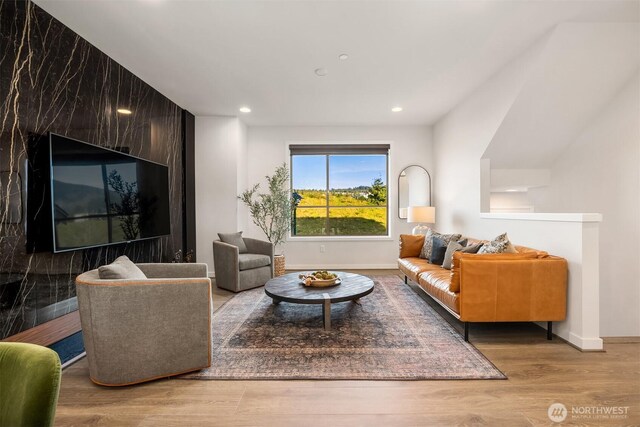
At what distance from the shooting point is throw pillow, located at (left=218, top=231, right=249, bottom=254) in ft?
14.4

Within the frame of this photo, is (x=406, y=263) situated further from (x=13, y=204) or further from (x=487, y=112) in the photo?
(x=13, y=204)

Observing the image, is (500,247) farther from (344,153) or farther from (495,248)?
(344,153)

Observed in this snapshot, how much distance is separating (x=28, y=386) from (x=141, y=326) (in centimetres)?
121

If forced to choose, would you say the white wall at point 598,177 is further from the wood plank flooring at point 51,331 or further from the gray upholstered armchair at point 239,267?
the wood plank flooring at point 51,331

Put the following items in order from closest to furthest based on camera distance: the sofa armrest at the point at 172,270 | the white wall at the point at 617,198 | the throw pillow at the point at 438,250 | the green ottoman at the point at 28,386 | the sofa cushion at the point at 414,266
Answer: the green ottoman at the point at 28,386
the sofa armrest at the point at 172,270
the white wall at the point at 617,198
the sofa cushion at the point at 414,266
the throw pillow at the point at 438,250

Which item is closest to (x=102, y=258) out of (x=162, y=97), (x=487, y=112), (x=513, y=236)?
(x=162, y=97)

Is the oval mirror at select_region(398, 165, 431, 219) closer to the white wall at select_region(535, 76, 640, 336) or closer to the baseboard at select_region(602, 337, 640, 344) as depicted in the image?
the white wall at select_region(535, 76, 640, 336)

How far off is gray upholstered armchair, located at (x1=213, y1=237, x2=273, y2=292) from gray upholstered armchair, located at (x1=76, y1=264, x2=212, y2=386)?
2027 millimetres

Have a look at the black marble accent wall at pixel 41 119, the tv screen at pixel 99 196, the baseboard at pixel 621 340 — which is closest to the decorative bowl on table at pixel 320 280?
the tv screen at pixel 99 196

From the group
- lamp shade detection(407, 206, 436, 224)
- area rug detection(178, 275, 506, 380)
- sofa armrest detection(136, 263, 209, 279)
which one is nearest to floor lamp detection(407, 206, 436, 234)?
lamp shade detection(407, 206, 436, 224)

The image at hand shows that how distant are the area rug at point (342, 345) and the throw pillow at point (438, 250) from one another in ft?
2.06

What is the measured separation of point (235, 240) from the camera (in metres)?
4.50

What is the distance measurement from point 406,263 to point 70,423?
3586mm

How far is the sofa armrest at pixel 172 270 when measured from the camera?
262 cm
